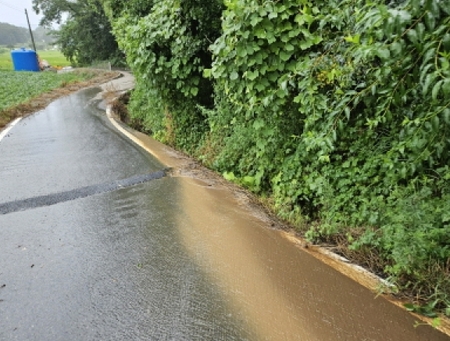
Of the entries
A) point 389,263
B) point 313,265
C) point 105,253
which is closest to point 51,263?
point 105,253

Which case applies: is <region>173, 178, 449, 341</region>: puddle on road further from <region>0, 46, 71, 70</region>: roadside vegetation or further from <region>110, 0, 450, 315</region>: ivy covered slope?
<region>0, 46, 71, 70</region>: roadside vegetation

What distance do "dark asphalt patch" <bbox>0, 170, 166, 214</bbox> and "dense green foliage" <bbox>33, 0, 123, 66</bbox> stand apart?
23.4 m

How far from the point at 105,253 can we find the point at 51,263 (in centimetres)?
45

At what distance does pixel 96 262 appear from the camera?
8.77ft

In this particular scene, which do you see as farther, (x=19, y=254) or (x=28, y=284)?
(x=19, y=254)

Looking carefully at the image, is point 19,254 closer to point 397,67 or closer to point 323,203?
point 323,203

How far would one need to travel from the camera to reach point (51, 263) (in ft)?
8.73

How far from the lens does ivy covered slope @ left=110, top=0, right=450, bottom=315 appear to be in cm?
204

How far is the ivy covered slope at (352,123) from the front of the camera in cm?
204

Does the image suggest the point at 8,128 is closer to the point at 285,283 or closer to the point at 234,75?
the point at 234,75

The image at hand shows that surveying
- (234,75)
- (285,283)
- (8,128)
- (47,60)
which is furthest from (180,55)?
(47,60)

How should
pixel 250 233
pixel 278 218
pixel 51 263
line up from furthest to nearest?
pixel 278 218 < pixel 250 233 < pixel 51 263

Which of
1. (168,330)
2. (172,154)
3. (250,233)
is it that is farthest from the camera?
(172,154)

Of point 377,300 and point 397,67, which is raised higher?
point 397,67
